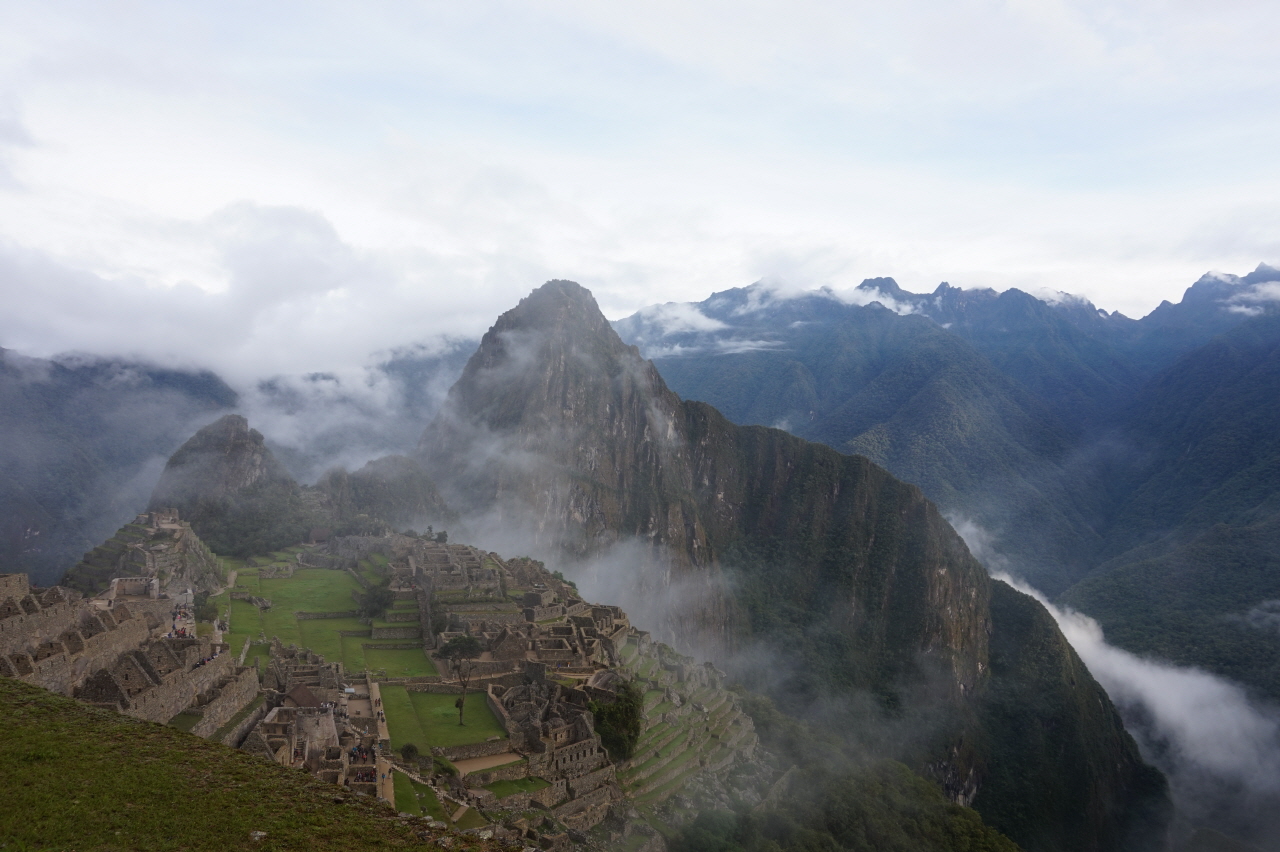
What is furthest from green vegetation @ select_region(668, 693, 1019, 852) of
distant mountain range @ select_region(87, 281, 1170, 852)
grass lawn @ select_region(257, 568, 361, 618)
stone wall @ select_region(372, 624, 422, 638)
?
grass lawn @ select_region(257, 568, 361, 618)

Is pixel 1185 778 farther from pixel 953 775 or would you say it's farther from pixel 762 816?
pixel 762 816

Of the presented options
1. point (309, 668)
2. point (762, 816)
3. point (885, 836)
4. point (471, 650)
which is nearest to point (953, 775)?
point (885, 836)

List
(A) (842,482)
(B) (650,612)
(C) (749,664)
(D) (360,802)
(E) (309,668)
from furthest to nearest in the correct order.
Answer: (A) (842,482)
(B) (650,612)
(C) (749,664)
(E) (309,668)
(D) (360,802)

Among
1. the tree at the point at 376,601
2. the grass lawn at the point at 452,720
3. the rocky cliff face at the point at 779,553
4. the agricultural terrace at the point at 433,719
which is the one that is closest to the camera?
the agricultural terrace at the point at 433,719

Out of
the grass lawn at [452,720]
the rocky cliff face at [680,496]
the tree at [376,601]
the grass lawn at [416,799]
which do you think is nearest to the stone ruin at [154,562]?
the tree at [376,601]

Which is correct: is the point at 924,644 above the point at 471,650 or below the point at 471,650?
below

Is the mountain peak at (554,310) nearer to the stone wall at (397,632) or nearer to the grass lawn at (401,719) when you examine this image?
the stone wall at (397,632)

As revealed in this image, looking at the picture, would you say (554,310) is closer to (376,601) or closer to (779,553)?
(779,553)
